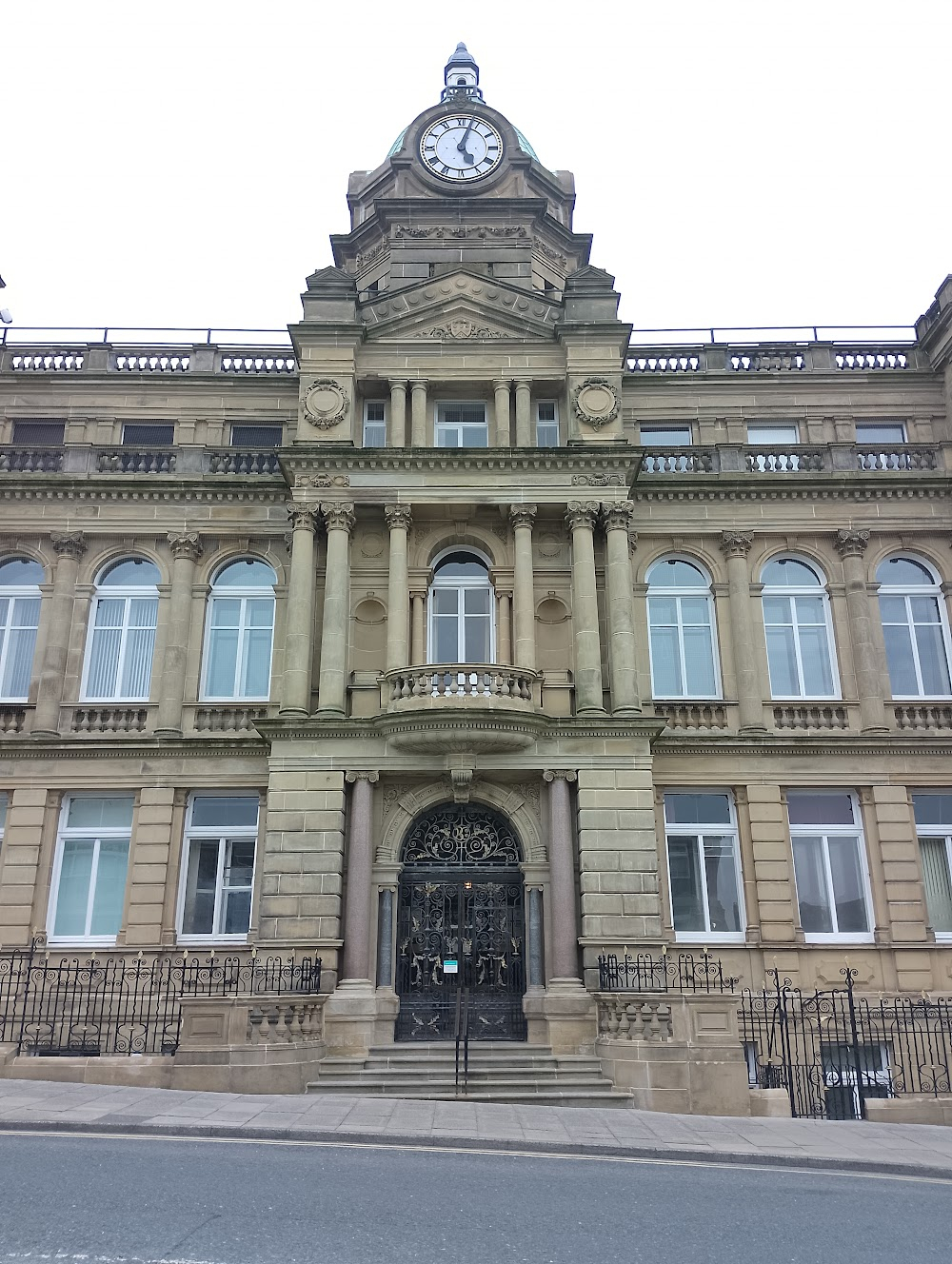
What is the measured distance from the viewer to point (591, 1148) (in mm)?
11836

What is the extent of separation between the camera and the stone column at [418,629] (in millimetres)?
21625

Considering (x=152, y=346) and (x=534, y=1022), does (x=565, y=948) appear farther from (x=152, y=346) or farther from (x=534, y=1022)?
(x=152, y=346)

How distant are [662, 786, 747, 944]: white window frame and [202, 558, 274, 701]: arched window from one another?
30.8 feet

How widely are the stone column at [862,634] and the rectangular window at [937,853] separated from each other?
6.42 feet

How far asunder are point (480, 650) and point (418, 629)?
147 cm

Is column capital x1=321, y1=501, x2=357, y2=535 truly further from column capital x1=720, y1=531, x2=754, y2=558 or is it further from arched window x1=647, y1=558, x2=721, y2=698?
column capital x1=720, y1=531, x2=754, y2=558

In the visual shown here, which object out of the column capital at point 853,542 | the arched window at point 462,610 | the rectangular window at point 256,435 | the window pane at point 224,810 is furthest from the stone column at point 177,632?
the column capital at point 853,542

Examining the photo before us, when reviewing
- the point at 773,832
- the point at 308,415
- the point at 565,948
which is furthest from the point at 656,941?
the point at 308,415

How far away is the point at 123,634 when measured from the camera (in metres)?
23.1

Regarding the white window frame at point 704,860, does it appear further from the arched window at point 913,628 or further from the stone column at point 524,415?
the stone column at point 524,415

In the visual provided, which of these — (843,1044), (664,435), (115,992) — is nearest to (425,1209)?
(843,1044)

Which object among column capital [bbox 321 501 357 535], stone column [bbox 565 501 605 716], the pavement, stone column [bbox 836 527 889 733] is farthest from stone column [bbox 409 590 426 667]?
stone column [bbox 836 527 889 733]

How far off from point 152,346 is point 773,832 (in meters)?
19.3

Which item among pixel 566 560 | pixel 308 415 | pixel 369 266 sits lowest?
pixel 566 560
